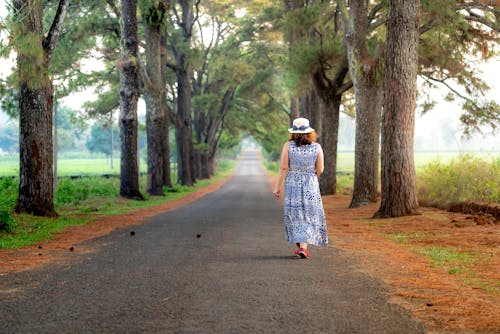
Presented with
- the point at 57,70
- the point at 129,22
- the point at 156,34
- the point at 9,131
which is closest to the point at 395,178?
the point at 129,22

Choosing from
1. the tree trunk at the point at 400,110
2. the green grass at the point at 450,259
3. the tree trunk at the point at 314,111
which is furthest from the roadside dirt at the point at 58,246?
the tree trunk at the point at 314,111

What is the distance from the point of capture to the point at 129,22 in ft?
75.2

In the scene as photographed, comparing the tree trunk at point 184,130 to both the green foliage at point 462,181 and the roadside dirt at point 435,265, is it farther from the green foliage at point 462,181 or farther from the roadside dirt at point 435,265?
the roadside dirt at point 435,265

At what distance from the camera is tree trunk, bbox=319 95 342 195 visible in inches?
992

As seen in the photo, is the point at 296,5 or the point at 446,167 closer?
the point at 446,167

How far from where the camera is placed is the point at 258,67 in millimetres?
45219

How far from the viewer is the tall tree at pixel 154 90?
26.1 meters

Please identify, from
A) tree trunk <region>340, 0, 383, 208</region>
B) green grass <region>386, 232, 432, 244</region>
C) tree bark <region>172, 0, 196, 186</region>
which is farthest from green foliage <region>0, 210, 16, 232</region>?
tree bark <region>172, 0, 196, 186</region>

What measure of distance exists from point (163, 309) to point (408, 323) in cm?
226

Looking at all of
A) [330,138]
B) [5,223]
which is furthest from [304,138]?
[330,138]

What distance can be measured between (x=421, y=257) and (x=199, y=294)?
171 inches

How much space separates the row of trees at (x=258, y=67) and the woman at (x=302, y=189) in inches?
253

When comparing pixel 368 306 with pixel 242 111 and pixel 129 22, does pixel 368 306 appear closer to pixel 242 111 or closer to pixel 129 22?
pixel 129 22

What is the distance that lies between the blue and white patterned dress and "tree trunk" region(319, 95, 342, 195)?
1668cm
